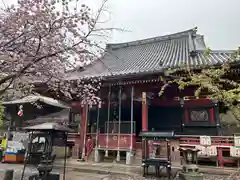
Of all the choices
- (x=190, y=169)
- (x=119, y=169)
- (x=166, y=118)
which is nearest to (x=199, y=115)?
(x=166, y=118)

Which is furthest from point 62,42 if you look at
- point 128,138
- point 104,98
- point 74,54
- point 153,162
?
point 104,98

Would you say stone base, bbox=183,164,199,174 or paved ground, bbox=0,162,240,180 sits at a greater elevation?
stone base, bbox=183,164,199,174

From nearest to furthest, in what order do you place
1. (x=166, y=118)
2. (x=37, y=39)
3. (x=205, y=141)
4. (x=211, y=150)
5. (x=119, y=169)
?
(x=37, y=39), (x=119, y=169), (x=211, y=150), (x=205, y=141), (x=166, y=118)

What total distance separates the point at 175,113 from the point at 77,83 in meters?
4.94

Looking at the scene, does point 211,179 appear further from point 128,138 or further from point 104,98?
point 104,98

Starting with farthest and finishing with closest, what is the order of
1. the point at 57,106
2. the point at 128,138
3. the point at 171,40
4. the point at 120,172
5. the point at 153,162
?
the point at 171,40 < the point at 57,106 < the point at 128,138 < the point at 120,172 < the point at 153,162

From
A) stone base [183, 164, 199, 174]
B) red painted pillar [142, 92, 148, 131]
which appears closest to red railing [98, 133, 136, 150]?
red painted pillar [142, 92, 148, 131]

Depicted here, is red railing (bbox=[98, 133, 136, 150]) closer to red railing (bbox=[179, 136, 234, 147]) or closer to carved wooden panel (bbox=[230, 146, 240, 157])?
red railing (bbox=[179, 136, 234, 147])

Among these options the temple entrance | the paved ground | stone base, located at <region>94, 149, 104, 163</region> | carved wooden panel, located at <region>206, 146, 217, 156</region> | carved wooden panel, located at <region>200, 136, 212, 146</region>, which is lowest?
the paved ground

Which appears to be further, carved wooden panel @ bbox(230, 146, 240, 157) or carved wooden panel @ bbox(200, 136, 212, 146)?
carved wooden panel @ bbox(200, 136, 212, 146)

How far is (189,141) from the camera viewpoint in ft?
24.0

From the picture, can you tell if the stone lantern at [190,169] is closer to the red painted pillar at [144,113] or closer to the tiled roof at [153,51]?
the red painted pillar at [144,113]

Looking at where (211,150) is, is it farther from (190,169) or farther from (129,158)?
(129,158)

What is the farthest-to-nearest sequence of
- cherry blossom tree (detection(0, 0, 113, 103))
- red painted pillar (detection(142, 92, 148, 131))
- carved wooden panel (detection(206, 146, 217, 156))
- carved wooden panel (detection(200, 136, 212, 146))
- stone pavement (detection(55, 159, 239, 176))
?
red painted pillar (detection(142, 92, 148, 131)) → carved wooden panel (detection(200, 136, 212, 146)) → carved wooden panel (detection(206, 146, 217, 156)) → stone pavement (detection(55, 159, 239, 176)) → cherry blossom tree (detection(0, 0, 113, 103))
